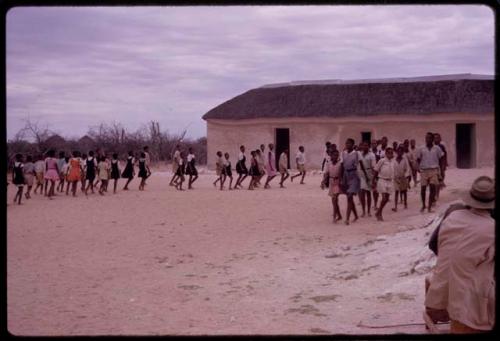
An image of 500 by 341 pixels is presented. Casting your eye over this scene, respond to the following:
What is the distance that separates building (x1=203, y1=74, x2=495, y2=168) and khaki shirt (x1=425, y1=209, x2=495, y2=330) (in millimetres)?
20911

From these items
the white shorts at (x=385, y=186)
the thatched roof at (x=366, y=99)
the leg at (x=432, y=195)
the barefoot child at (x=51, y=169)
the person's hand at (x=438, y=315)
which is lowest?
the person's hand at (x=438, y=315)

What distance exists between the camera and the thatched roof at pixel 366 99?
25.1 meters

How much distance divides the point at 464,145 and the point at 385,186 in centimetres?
1676

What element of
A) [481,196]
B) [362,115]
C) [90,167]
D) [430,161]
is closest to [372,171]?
[430,161]

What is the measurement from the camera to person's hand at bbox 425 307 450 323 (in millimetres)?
4656

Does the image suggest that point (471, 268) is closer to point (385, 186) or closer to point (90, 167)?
point (385, 186)

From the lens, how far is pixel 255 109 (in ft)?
91.5

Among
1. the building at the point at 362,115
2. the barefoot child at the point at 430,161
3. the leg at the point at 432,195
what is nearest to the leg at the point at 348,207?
the barefoot child at the point at 430,161

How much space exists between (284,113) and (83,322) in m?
21.8

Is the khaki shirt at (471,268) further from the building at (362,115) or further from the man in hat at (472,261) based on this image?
the building at (362,115)

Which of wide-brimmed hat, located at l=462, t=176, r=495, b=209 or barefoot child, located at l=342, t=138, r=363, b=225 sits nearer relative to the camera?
wide-brimmed hat, located at l=462, t=176, r=495, b=209

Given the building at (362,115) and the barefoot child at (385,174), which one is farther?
the building at (362,115)

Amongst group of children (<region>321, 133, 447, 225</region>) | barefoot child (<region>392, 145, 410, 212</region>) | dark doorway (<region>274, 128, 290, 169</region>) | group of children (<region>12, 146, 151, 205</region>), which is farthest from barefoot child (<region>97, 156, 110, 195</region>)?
dark doorway (<region>274, 128, 290, 169</region>)

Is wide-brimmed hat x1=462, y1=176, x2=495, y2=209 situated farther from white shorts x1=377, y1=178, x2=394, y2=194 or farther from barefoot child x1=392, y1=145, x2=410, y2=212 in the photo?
barefoot child x1=392, y1=145, x2=410, y2=212
